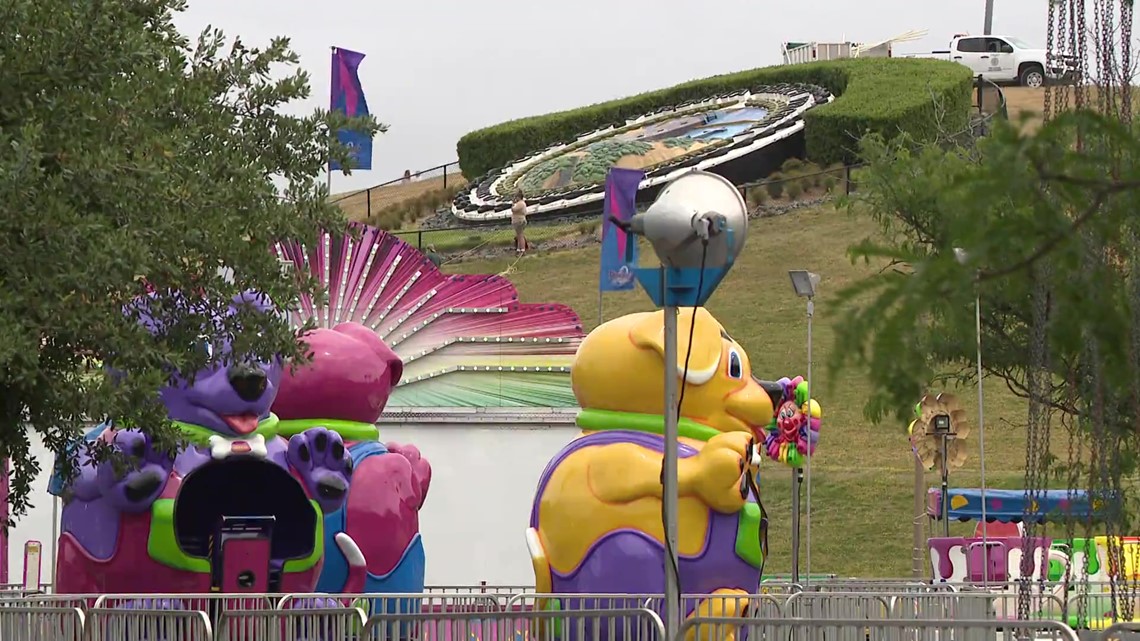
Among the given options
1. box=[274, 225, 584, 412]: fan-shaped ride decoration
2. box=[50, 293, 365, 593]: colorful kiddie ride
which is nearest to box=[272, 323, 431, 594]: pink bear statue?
box=[50, 293, 365, 593]: colorful kiddie ride

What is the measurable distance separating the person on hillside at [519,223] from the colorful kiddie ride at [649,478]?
27.7 metres

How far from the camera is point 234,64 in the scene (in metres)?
12.9

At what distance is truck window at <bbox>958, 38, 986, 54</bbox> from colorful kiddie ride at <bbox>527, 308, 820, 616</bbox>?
4509 centimetres

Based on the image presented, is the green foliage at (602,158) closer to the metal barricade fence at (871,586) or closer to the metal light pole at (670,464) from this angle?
the metal barricade fence at (871,586)

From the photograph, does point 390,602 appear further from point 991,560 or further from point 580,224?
point 580,224

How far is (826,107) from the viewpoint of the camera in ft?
160

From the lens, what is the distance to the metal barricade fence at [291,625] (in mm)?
11977

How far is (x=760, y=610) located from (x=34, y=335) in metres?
6.15

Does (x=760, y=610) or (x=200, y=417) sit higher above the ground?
(x=200, y=417)

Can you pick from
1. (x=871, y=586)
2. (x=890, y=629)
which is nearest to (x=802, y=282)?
(x=871, y=586)

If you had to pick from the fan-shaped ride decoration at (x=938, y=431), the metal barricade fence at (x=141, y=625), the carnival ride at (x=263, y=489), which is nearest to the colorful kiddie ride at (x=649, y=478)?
the carnival ride at (x=263, y=489)

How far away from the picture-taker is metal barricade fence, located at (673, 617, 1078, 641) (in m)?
9.87

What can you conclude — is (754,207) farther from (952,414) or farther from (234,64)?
(234,64)

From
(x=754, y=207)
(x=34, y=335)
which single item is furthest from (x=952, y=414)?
(x=754, y=207)
